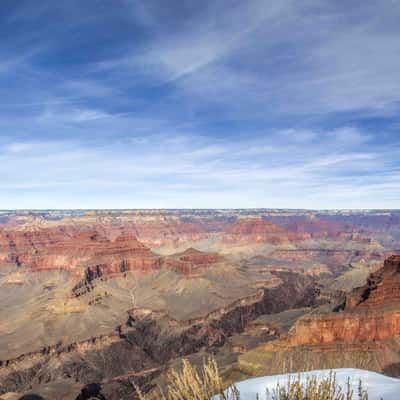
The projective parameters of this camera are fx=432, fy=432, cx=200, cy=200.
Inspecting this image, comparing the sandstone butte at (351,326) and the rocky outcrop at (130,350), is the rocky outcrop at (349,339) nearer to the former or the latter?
the sandstone butte at (351,326)

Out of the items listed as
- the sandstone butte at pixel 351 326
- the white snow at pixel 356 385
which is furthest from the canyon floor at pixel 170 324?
the white snow at pixel 356 385

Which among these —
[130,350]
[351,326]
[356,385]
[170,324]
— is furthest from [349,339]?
[170,324]

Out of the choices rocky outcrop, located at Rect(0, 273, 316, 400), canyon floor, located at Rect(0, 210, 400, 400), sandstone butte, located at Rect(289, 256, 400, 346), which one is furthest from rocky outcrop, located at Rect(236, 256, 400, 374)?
rocky outcrop, located at Rect(0, 273, 316, 400)

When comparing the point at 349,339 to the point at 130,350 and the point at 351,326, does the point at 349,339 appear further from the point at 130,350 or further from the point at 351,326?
the point at 130,350

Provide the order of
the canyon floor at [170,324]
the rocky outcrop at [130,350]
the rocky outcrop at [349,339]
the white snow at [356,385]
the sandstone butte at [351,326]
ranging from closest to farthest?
the white snow at [356,385] < the rocky outcrop at [349,339] < the canyon floor at [170,324] < the sandstone butte at [351,326] < the rocky outcrop at [130,350]

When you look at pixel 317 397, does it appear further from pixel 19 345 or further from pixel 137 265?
pixel 137 265

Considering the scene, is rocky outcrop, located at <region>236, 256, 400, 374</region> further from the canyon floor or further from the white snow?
the white snow

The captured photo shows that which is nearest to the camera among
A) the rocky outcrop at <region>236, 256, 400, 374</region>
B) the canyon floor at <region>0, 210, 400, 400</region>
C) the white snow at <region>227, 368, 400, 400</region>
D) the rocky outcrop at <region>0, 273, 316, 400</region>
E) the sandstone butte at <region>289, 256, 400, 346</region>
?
the white snow at <region>227, 368, 400, 400</region>

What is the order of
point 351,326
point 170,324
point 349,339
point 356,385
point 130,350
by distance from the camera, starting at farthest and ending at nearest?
point 170,324, point 130,350, point 351,326, point 349,339, point 356,385

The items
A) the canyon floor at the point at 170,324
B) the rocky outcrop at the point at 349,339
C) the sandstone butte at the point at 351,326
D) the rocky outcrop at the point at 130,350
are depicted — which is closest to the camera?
the rocky outcrop at the point at 349,339

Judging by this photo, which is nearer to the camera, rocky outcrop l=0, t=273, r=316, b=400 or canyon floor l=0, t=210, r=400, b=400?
canyon floor l=0, t=210, r=400, b=400

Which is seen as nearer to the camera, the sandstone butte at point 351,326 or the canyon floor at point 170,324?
the canyon floor at point 170,324

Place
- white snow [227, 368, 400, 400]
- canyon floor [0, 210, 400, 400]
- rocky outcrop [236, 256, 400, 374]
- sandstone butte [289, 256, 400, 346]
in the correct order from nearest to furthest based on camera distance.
→ white snow [227, 368, 400, 400]
rocky outcrop [236, 256, 400, 374]
canyon floor [0, 210, 400, 400]
sandstone butte [289, 256, 400, 346]

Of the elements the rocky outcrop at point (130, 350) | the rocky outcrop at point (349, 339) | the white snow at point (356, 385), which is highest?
the white snow at point (356, 385)
